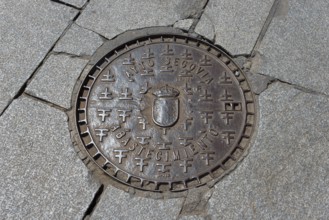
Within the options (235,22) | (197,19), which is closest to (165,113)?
(197,19)

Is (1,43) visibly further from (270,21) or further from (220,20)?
(270,21)

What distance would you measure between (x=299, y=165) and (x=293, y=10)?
154 centimetres

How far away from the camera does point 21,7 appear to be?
3473 millimetres

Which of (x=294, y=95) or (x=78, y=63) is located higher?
(x=294, y=95)

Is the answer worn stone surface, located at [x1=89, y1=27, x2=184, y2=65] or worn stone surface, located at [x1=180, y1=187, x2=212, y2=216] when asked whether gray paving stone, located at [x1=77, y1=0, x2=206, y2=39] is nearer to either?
worn stone surface, located at [x1=89, y1=27, x2=184, y2=65]

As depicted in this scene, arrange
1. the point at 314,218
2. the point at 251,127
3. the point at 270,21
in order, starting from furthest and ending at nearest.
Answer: the point at 270,21 → the point at 251,127 → the point at 314,218

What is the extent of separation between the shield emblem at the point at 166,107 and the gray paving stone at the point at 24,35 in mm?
1096

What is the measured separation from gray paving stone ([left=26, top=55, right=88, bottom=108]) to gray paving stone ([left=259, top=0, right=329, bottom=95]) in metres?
1.56

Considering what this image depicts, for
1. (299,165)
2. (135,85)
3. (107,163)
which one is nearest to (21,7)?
(135,85)

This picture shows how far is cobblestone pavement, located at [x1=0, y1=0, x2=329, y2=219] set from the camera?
2494 millimetres

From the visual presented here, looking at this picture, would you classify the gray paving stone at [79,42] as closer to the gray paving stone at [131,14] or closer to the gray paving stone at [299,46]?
the gray paving stone at [131,14]

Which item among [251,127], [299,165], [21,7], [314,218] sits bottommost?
[314,218]

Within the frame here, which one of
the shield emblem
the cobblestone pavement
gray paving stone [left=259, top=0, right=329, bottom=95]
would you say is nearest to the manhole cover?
the shield emblem

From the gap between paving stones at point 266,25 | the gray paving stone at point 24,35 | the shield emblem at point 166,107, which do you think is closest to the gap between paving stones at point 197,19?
the gap between paving stones at point 266,25
